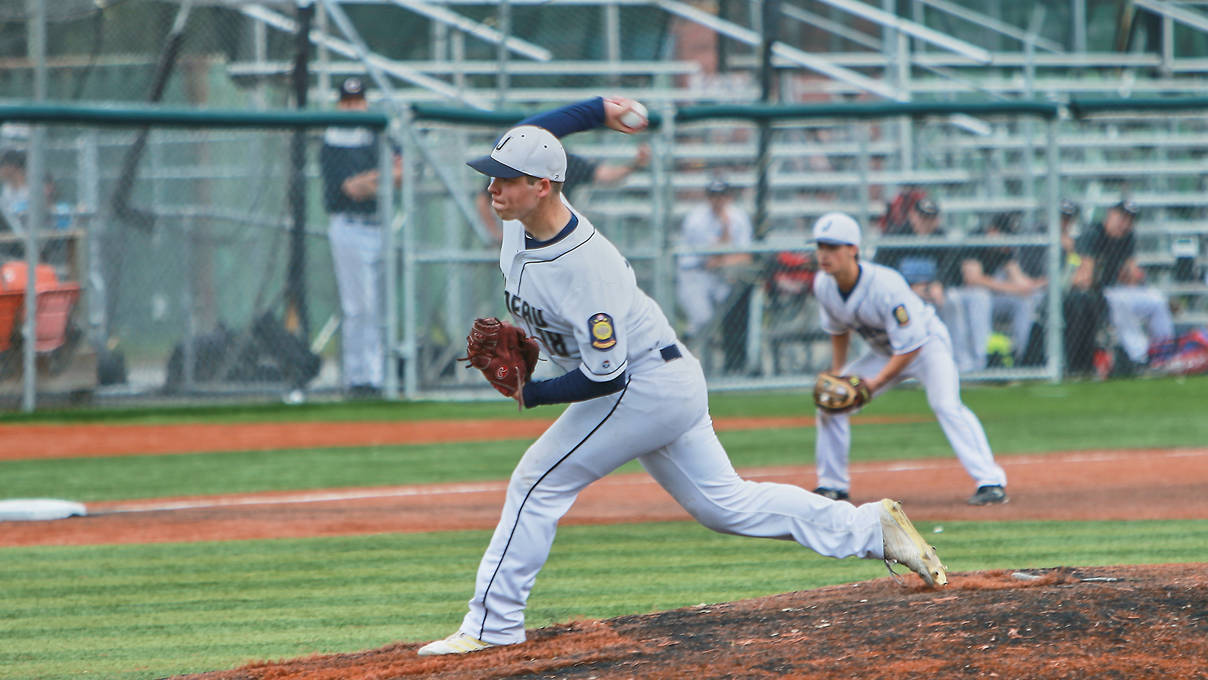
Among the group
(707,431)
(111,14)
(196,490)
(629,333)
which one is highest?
(111,14)

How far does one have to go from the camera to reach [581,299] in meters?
4.11

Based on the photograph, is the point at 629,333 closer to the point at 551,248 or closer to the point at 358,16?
the point at 551,248

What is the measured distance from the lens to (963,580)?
16.0ft

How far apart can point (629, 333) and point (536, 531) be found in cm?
66

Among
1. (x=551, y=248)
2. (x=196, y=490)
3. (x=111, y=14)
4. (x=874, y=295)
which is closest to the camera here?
(x=551, y=248)

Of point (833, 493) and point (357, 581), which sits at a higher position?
point (833, 493)

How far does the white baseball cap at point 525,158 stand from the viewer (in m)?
4.09

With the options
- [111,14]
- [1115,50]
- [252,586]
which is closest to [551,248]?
[252,586]

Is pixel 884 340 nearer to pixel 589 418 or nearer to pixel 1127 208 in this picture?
pixel 589 418

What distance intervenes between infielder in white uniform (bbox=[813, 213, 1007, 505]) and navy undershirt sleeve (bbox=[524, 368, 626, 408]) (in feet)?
10.5

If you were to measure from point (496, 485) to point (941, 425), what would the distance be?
8.81 ft

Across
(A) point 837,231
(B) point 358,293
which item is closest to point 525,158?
(A) point 837,231

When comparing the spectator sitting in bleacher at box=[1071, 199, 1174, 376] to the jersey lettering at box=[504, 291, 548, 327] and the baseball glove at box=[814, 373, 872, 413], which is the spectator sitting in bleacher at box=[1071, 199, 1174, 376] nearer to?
the baseball glove at box=[814, 373, 872, 413]

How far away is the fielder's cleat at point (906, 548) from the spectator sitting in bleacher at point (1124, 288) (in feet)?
33.1
